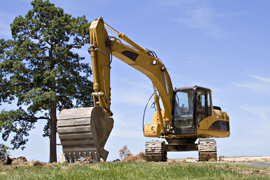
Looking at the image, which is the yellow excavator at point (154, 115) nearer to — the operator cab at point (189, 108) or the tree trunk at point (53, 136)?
the operator cab at point (189, 108)

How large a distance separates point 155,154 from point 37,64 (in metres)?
14.4

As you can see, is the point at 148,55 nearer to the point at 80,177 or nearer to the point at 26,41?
the point at 80,177

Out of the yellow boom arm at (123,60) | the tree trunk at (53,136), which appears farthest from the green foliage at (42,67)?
the yellow boom arm at (123,60)

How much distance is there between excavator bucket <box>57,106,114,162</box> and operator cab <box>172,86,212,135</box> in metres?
4.79

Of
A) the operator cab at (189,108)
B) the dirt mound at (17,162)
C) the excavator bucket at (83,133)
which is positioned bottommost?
the dirt mound at (17,162)

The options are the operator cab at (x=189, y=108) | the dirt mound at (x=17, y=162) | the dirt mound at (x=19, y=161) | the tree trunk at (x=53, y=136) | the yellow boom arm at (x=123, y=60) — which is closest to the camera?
the dirt mound at (x=17, y=162)

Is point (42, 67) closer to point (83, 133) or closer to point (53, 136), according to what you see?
point (53, 136)

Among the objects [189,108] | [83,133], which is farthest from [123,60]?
[83,133]

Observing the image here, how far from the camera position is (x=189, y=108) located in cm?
1570

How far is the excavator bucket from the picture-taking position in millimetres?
11227

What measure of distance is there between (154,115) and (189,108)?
77.6 inches

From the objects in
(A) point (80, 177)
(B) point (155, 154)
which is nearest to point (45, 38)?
(B) point (155, 154)

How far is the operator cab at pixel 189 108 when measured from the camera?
1555 centimetres

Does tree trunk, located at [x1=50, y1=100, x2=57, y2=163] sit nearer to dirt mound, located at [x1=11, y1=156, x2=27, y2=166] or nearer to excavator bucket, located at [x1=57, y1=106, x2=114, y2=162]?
dirt mound, located at [x1=11, y1=156, x2=27, y2=166]
